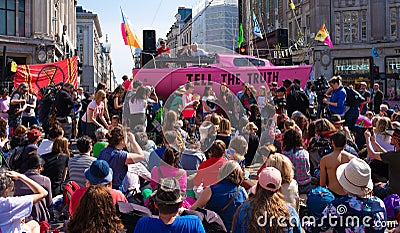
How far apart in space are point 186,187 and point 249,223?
5.85 feet

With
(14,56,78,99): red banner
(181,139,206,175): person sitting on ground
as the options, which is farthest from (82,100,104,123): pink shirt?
(14,56,78,99): red banner

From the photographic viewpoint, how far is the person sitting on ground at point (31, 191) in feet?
15.6

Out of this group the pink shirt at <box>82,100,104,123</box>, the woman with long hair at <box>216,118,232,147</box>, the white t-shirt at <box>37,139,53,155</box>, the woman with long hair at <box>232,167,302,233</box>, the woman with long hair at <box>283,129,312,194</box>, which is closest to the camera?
the woman with long hair at <box>232,167,302,233</box>

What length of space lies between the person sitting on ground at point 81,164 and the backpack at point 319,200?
2.79 meters

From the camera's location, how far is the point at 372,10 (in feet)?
127

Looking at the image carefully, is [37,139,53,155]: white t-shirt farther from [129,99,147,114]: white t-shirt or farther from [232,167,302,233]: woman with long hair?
[232,167,302,233]: woman with long hair

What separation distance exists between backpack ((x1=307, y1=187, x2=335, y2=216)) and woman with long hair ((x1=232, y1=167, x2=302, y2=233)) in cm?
135

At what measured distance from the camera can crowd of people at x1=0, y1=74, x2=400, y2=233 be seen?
3.29 m

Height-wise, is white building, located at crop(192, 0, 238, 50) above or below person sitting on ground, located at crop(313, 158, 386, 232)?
above

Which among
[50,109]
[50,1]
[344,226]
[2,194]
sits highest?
[50,1]

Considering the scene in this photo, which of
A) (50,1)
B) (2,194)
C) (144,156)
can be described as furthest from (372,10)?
(2,194)

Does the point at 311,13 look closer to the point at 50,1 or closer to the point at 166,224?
the point at 50,1

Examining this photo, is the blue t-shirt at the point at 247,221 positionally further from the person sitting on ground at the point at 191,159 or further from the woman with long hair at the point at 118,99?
the woman with long hair at the point at 118,99

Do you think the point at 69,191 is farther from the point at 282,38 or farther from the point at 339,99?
the point at 282,38
